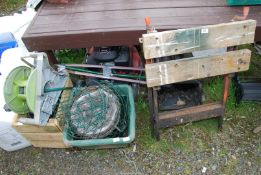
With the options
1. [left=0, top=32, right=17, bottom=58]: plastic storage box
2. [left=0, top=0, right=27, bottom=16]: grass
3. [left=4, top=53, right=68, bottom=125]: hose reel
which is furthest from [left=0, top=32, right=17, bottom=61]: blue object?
[left=0, top=0, right=27, bottom=16]: grass

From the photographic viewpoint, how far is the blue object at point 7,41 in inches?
137

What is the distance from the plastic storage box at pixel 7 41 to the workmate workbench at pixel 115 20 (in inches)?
25.4

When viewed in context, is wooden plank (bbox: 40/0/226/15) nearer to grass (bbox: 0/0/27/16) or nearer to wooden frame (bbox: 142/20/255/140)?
wooden frame (bbox: 142/20/255/140)

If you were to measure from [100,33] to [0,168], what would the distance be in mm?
1950

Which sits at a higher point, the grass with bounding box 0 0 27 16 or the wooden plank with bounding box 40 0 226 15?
the wooden plank with bounding box 40 0 226 15

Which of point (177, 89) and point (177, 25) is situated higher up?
point (177, 25)

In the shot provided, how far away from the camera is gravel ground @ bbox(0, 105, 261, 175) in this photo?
9.77ft

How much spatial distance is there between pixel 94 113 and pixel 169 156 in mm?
954

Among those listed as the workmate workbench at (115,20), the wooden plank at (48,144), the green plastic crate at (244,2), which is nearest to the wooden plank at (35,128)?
the wooden plank at (48,144)

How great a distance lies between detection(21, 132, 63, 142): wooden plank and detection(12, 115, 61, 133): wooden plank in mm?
57

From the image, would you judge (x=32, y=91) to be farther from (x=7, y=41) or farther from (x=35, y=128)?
(x=7, y=41)

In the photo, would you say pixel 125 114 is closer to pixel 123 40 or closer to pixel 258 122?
pixel 123 40

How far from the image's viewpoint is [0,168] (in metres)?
3.21

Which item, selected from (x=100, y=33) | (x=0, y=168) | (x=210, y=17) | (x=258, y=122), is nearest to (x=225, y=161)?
(x=258, y=122)
